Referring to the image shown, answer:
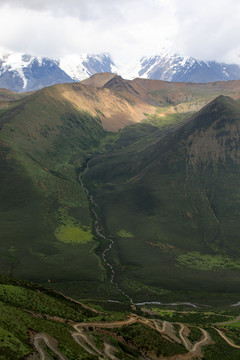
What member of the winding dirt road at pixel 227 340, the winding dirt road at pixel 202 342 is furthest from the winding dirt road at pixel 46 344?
the winding dirt road at pixel 227 340

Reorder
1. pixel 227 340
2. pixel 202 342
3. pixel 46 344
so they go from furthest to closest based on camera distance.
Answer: pixel 227 340, pixel 202 342, pixel 46 344

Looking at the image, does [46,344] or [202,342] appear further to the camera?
[202,342]

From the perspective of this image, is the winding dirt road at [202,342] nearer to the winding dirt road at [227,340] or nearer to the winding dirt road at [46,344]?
the winding dirt road at [227,340]

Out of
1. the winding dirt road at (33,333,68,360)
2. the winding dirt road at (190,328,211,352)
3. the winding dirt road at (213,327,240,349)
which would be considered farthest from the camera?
the winding dirt road at (213,327,240,349)

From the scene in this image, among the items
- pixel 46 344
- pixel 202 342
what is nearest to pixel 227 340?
pixel 202 342

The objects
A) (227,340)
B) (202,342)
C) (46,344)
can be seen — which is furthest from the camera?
(227,340)

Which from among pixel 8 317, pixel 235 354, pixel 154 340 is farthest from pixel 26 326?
pixel 235 354

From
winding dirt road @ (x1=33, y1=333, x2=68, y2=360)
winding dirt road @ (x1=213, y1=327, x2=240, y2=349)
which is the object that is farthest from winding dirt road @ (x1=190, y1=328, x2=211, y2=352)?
winding dirt road @ (x1=33, y1=333, x2=68, y2=360)

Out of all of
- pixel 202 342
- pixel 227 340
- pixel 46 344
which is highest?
pixel 46 344

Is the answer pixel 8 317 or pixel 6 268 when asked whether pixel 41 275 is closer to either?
pixel 6 268

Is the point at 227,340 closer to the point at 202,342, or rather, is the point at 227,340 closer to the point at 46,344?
the point at 202,342

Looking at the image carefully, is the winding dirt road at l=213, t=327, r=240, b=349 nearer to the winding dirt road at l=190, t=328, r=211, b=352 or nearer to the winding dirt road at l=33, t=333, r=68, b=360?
the winding dirt road at l=190, t=328, r=211, b=352
